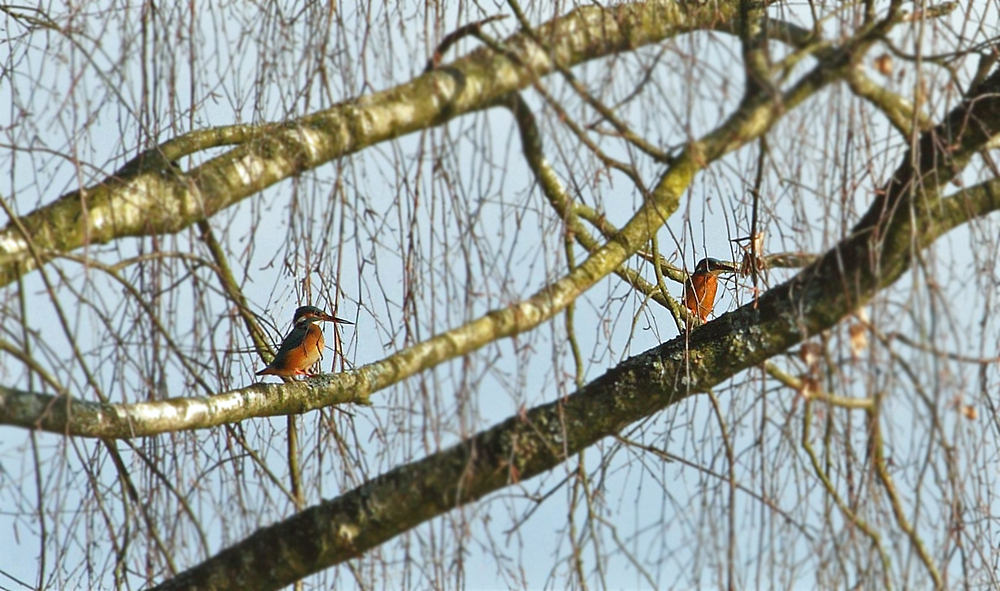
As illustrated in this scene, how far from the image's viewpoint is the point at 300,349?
3654 millimetres

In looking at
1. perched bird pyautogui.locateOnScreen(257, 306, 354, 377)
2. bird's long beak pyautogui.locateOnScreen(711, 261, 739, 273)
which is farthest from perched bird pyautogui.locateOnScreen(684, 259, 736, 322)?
perched bird pyautogui.locateOnScreen(257, 306, 354, 377)

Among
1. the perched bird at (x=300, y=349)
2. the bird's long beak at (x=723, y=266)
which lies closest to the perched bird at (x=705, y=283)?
the bird's long beak at (x=723, y=266)

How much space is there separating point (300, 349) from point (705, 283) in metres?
1.40

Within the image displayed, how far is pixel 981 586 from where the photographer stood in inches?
77.5

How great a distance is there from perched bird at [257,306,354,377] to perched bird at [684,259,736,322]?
3.95ft

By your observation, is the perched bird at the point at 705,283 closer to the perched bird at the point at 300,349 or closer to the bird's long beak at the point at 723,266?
the bird's long beak at the point at 723,266

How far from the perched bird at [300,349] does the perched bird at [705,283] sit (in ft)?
3.95

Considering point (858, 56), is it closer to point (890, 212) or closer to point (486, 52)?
point (890, 212)

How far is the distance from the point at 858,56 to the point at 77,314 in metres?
1.34

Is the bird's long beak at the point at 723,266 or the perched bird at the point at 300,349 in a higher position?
the perched bird at the point at 300,349

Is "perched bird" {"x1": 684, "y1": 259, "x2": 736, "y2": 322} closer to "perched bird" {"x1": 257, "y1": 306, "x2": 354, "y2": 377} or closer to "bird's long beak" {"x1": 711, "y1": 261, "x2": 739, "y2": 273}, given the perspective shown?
"bird's long beak" {"x1": 711, "y1": 261, "x2": 739, "y2": 273}

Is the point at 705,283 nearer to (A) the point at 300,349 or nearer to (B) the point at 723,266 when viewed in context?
(B) the point at 723,266

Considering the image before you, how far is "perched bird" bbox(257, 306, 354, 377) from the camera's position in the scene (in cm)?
336

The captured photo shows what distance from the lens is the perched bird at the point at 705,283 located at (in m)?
3.46
